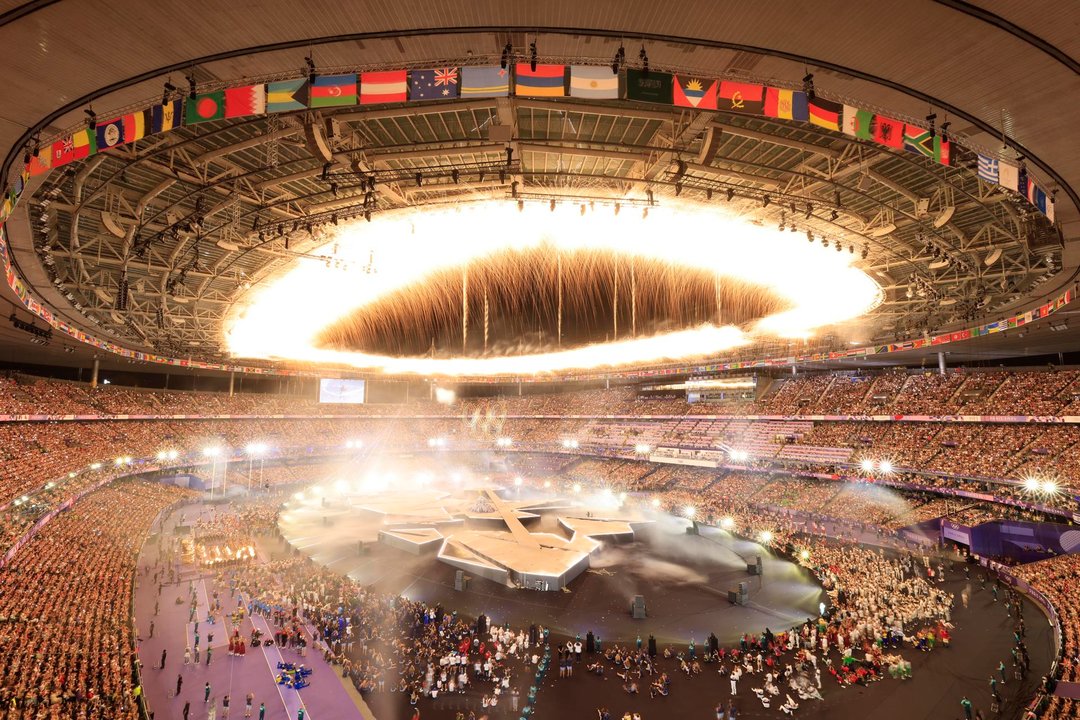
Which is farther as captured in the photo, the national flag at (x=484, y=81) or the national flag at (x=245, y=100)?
the national flag at (x=245, y=100)

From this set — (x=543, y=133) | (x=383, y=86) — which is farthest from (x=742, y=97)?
(x=383, y=86)

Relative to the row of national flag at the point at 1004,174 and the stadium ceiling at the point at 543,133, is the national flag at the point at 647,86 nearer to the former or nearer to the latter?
the stadium ceiling at the point at 543,133

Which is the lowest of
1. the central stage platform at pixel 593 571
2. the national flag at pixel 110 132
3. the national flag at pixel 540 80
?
the central stage platform at pixel 593 571

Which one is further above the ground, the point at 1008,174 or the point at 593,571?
the point at 1008,174

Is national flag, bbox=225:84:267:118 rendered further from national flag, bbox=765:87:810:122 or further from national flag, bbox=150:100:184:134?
national flag, bbox=765:87:810:122

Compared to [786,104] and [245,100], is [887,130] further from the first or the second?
[245,100]

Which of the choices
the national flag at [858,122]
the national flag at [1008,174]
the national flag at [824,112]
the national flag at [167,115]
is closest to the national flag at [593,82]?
the national flag at [824,112]

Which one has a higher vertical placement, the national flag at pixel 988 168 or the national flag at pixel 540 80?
the national flag at pixel 540 80
